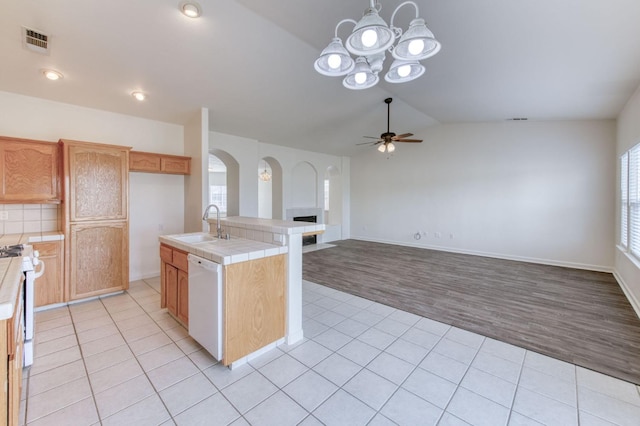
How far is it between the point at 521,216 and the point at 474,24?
4.80 metres

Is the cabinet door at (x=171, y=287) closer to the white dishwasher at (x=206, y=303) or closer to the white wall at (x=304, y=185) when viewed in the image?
the white dishwasher at (x=206, y=303)

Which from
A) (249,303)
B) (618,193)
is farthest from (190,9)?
(618,193)

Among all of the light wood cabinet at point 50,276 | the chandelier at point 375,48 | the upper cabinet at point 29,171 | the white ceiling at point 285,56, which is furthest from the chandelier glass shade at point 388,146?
the light wood cabinet at point 50,276

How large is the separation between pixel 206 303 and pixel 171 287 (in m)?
1.00

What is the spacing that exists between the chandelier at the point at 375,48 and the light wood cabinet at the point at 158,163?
3191 mm

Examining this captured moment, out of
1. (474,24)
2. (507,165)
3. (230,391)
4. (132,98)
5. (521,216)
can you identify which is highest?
(474,24)

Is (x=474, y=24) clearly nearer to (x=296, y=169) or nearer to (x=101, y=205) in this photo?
(x=101, y=205)

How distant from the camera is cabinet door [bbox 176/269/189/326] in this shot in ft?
8.50

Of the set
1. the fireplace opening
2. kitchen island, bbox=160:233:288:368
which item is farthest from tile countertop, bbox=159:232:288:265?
the fireplace opening

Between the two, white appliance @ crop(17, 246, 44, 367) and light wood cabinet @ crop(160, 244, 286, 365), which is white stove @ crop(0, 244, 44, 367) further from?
light wood cabinet @ crop(160, 244, 286, 365)

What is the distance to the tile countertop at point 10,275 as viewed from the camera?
3.56 feet

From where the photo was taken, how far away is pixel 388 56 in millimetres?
3438

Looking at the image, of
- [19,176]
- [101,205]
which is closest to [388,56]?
[101,205]

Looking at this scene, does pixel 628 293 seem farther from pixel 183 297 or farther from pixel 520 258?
pixel 183 297
